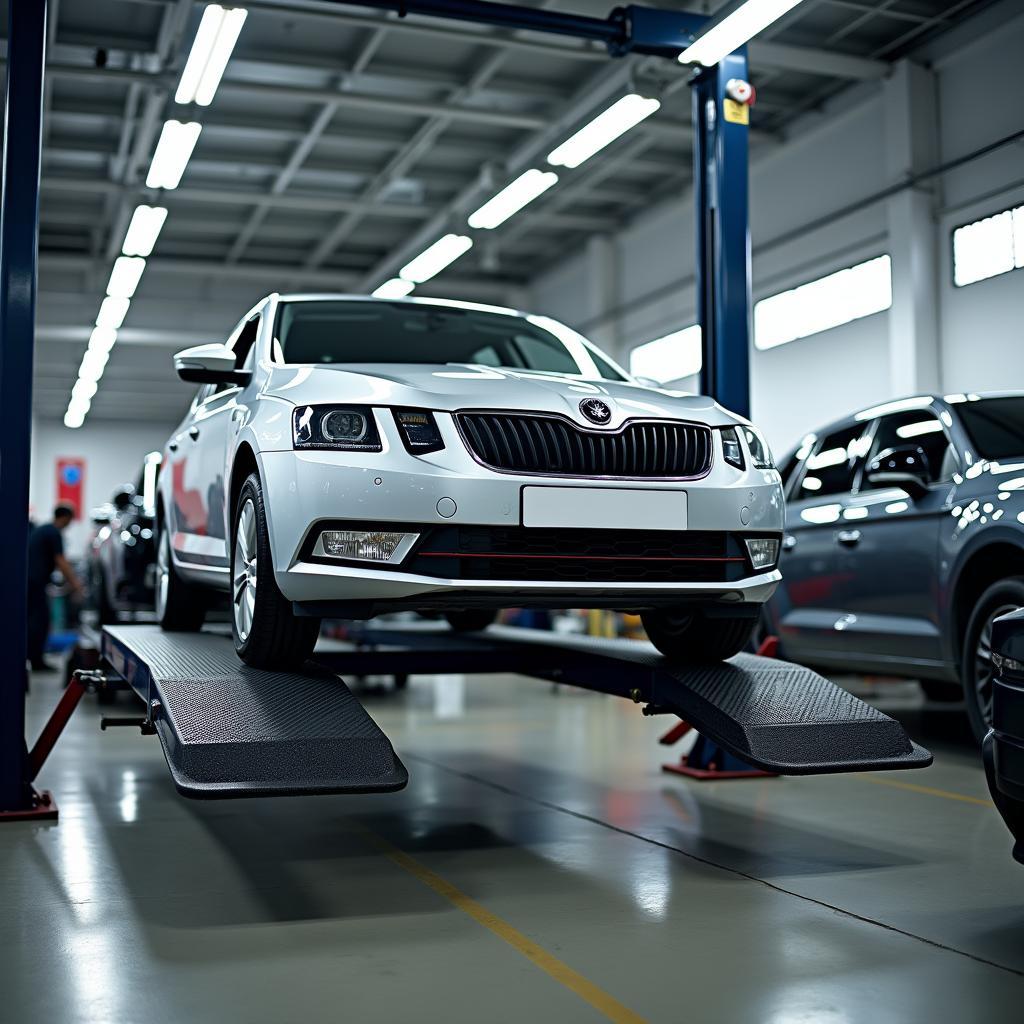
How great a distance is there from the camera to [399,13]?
5777mm

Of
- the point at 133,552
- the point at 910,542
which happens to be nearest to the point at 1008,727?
the point at 910,542

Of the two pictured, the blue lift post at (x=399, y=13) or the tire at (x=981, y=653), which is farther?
the tire at (x=981, y=653)

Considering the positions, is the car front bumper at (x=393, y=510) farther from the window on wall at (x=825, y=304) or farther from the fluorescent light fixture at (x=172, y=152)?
the window on wall at (x=825, y=304)

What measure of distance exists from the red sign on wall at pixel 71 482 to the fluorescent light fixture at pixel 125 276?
13.2 m

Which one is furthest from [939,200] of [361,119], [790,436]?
[361,119]

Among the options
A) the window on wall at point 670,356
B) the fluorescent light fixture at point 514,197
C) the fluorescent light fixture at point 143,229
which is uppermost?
the fluorescent light fixture at point 514,197

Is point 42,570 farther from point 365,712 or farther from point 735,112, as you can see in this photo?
point 365,712

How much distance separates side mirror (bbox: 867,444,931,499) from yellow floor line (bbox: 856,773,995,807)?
1.36 meters

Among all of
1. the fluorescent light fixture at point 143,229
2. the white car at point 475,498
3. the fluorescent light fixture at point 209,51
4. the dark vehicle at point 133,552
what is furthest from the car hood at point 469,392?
the fluorescent light fixture at point 143,229

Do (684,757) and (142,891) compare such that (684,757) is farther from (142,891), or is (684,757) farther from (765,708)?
(142,891)

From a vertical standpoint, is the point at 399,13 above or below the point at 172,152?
below

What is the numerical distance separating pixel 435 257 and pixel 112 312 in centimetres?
528

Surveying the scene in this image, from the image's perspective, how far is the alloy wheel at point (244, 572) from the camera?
400 centimetres

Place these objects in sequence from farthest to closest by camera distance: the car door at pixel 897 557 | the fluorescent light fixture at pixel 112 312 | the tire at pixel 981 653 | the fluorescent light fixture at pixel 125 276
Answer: the fluorescent light fixture at pixel 112 312 < the fluorescent light fixture at pixel 125 276 < the car door at pixel 897 557 < the tire at pixel 981 653
